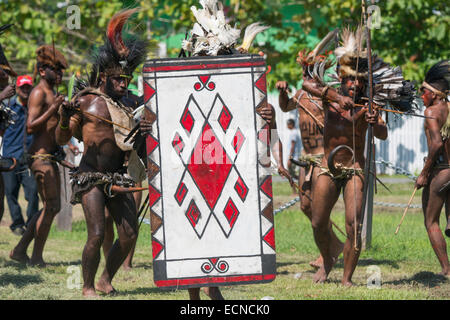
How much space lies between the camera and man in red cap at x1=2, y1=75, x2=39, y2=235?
11.5 m

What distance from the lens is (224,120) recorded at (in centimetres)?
590

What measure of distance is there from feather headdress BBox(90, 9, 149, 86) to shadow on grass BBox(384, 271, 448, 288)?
3364mm

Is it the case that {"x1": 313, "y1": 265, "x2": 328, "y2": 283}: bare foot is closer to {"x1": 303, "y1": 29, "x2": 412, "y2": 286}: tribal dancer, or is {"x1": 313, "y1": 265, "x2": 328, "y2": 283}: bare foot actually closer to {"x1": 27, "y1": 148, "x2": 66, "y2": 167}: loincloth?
{"x1": 303, "y1": 29, "x2": 412, "y2": 286}: tribal dancer

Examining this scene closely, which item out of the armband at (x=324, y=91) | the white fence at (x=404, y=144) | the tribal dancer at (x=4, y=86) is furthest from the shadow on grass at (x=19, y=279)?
the white fence at (x=404, y=144)

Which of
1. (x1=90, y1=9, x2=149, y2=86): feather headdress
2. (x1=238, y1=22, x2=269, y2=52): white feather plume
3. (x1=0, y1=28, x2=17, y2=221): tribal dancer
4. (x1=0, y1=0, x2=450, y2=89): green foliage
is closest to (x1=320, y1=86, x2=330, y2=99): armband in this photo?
(x1=238, y1=22, x2=269, y2=52): white feather plume

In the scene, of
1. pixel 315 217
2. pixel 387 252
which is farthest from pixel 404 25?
pixel 315 217

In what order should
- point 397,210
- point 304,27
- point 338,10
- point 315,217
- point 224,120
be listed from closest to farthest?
point 224,120, point 315,217, point 397,210, point 338,10, point 304,27

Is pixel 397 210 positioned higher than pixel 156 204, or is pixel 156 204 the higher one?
pixel 156 204

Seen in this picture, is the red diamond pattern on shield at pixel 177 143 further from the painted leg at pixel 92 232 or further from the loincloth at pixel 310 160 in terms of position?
the loincloth at pixel 310 160

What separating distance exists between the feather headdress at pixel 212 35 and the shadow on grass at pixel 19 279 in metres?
2.88

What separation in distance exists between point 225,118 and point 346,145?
92.5 inches

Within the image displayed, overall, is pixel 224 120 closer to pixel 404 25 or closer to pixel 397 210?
pixel 397 210

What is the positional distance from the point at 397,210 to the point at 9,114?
8.30 metres

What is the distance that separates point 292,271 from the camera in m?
9.16
